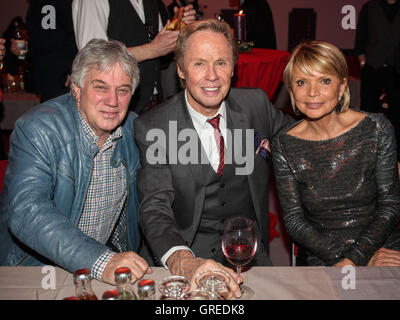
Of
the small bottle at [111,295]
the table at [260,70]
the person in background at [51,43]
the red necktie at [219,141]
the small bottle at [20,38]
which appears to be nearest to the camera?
the small bottle at [111,295]

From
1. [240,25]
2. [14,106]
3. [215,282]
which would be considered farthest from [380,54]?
[215,282]

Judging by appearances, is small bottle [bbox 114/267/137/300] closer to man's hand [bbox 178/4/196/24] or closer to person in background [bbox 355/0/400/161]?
man's hand [bbox 178/4/196/24]

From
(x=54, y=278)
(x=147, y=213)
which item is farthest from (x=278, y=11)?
(x=54, y=278)

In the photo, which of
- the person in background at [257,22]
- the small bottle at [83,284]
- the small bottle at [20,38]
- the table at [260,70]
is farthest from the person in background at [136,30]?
the person in background at [257,22]

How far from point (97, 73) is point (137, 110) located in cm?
139

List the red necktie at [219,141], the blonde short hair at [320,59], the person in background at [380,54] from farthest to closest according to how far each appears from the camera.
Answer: the person in background at [380,54], the red necktie at [219,141], the blonde short hair at [320,59]

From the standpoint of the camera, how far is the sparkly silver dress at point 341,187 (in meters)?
2.00

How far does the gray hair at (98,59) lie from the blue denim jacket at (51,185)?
0.18m

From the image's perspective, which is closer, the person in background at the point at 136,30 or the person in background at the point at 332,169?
the person in background at the point at 332,169

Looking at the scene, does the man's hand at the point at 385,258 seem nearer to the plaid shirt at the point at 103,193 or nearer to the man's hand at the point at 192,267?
the man's hand at the point at 192,267

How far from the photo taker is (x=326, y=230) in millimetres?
2064

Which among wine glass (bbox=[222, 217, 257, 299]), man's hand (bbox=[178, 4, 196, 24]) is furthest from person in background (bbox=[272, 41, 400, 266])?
man's hand (bbox=[178, 4, 196, 24])

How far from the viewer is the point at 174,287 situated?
1199 millimetres

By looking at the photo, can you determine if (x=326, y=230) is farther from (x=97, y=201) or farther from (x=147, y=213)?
(x=97, y=201)
